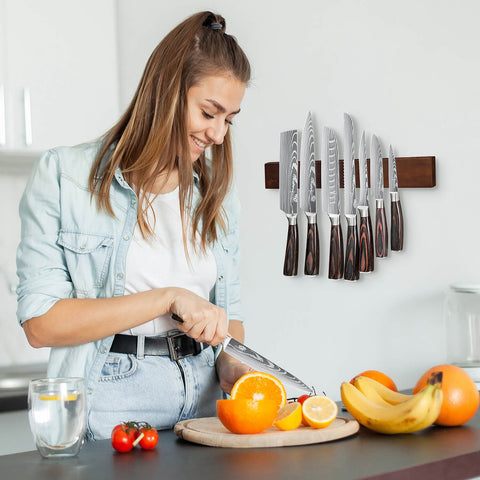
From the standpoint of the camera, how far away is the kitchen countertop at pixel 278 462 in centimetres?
101

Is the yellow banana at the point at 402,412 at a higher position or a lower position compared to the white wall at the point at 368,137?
lower

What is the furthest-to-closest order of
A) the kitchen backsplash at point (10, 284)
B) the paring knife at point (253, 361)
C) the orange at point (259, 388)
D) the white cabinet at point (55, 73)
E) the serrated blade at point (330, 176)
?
the kitchen backsplash at point (10, 284)
the white cabinet at point (55, 73)
the serrated blade at point (330, 176)
the paring knife at point (253, 361)
the orange at point (259, 388)

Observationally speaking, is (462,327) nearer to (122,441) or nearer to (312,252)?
(312,252)

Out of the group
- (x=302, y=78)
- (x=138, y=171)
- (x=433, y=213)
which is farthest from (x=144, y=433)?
(x=302, y=78)

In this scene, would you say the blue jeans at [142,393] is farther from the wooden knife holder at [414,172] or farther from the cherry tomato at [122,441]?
the wooden knife holder at [414,172]

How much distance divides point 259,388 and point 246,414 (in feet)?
0.36

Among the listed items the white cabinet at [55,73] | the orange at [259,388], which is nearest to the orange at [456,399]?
the orange at [259,388]

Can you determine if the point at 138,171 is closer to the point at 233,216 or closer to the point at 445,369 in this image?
the point at 233,216

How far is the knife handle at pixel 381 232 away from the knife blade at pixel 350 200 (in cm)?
7

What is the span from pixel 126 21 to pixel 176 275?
1.85 metres

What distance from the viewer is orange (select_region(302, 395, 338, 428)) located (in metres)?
1.21

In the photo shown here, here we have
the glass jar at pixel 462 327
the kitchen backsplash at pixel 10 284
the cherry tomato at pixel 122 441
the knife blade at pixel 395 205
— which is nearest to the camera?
the cherry tomato at pixel 122 441

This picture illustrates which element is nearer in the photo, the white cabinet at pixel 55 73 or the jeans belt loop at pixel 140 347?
the jeans belt loop at pixel 140 347

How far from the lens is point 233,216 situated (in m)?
1.63
